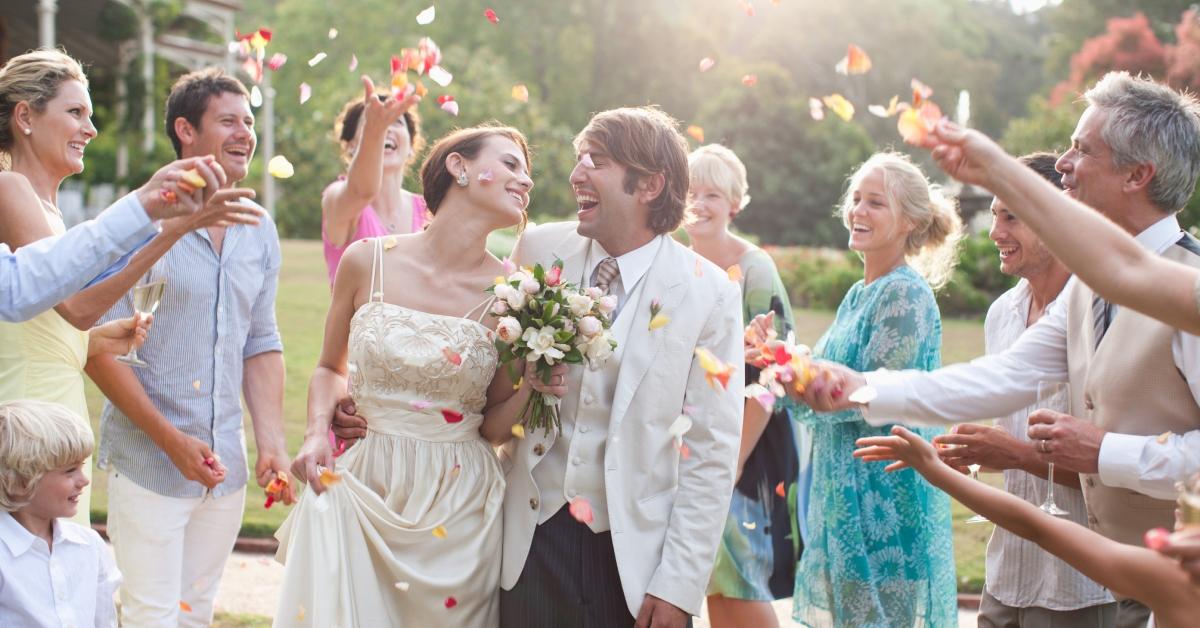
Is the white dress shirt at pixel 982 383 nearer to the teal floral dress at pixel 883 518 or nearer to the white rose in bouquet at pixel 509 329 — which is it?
the teal floral dress at pixel 883 518

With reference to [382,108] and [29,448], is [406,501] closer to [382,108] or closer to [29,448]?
[29,448]

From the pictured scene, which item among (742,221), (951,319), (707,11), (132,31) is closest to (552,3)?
(707,11)

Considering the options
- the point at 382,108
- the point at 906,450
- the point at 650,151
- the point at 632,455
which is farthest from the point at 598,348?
the point at 382,108

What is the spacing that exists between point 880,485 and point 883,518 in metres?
0.13

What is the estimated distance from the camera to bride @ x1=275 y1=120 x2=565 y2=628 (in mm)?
3623

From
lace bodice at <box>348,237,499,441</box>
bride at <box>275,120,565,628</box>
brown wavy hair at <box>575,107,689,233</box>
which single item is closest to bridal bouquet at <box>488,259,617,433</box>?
bride at <box>275,120,565,628</box>

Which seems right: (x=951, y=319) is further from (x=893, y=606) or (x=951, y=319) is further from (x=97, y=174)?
(x=97, y=174)

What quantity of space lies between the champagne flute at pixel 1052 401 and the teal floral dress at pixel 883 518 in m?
0.71

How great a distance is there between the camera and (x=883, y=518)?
470 cm

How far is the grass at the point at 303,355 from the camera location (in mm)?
7820

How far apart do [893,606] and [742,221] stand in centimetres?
2533

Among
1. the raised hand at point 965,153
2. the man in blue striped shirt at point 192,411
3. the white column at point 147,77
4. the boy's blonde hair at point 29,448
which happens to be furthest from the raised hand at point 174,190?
the white column at point 147,77

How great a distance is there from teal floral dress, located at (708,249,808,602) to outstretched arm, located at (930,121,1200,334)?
8.11ft

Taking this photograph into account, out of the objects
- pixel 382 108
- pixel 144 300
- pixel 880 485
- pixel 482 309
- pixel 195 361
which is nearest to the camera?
pixel 482 309
